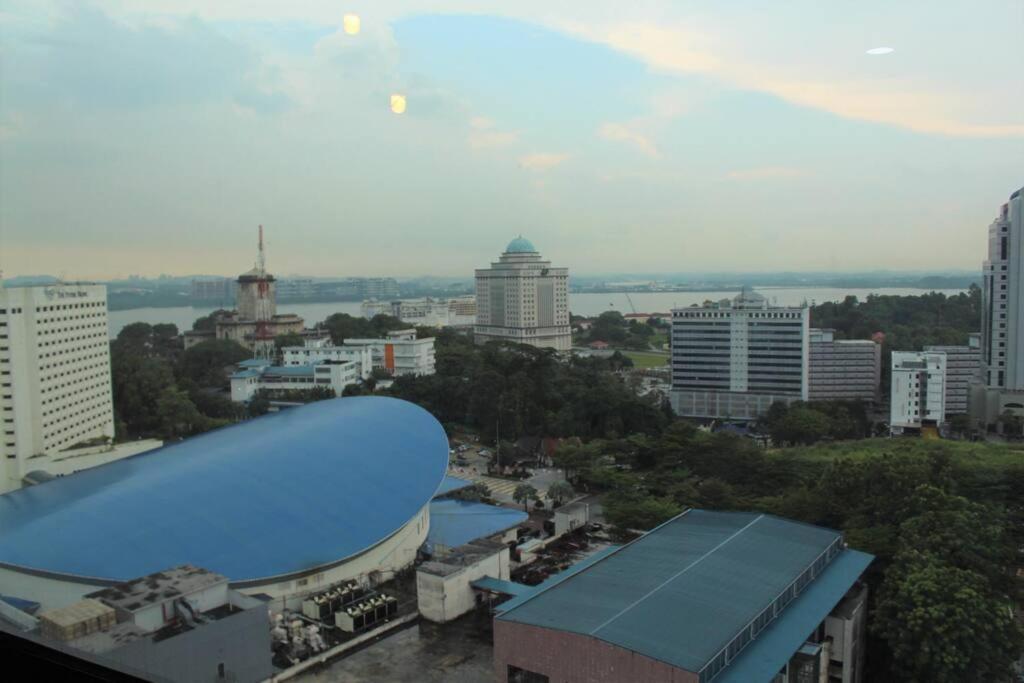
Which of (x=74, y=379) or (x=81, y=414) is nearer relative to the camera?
(x=74, y=379)

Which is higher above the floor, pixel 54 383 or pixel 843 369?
pixel 54 383

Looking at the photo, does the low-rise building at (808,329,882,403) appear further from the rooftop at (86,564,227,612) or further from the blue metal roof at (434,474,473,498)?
the rooftop at (86,564,227,612)

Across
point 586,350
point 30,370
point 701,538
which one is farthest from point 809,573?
point 586,350

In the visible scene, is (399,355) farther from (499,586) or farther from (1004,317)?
(499,586)

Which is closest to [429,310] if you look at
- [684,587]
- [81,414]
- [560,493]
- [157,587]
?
[81,414]

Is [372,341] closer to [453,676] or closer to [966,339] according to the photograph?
[966,339]

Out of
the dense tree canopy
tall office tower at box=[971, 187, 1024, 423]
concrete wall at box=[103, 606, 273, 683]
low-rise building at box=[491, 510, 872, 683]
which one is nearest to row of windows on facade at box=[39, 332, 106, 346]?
the dense tree canopy
